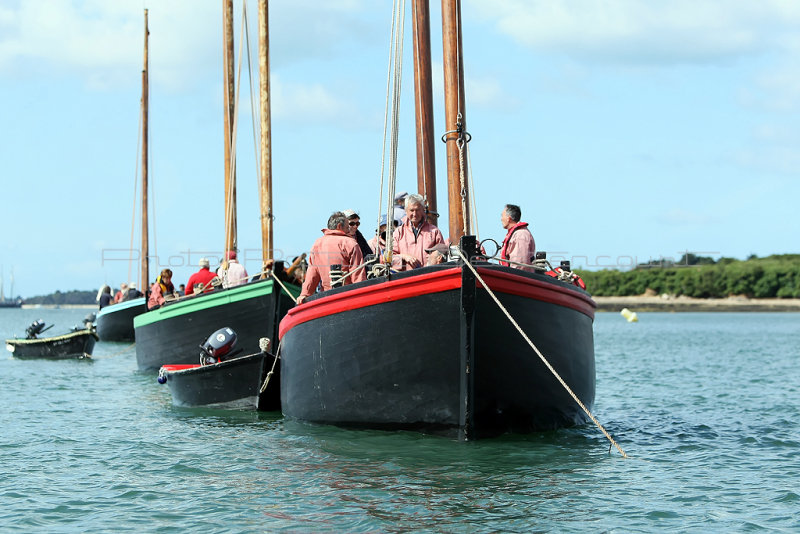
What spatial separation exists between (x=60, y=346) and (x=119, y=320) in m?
8.26

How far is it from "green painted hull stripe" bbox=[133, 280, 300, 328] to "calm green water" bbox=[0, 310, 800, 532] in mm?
2560

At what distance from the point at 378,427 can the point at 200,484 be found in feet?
8.00

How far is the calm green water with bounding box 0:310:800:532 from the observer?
7797 millimetres

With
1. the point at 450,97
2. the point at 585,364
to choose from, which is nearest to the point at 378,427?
the point at 585,364

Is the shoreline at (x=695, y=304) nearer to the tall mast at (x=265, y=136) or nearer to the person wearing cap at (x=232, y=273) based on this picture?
the tall mast at (x=265, y=136)

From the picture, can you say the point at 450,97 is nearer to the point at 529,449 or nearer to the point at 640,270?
the point at 529,449

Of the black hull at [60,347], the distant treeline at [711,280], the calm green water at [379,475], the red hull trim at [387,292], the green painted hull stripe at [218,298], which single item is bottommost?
the calm green water at [379,475]

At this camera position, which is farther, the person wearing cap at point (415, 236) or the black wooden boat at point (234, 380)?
the black wooden boat at point (234, 380)

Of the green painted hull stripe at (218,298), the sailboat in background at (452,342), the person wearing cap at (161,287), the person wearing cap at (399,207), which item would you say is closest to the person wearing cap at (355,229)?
the person wearing cap at (399,207)

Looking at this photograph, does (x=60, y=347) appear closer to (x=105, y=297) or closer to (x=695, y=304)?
(x=105, y=297)

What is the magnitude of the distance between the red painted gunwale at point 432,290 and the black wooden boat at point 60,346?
2047 cm

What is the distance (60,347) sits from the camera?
2995 centimetres

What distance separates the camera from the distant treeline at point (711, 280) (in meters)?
115

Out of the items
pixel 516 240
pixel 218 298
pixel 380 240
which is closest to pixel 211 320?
pixel 218 298
